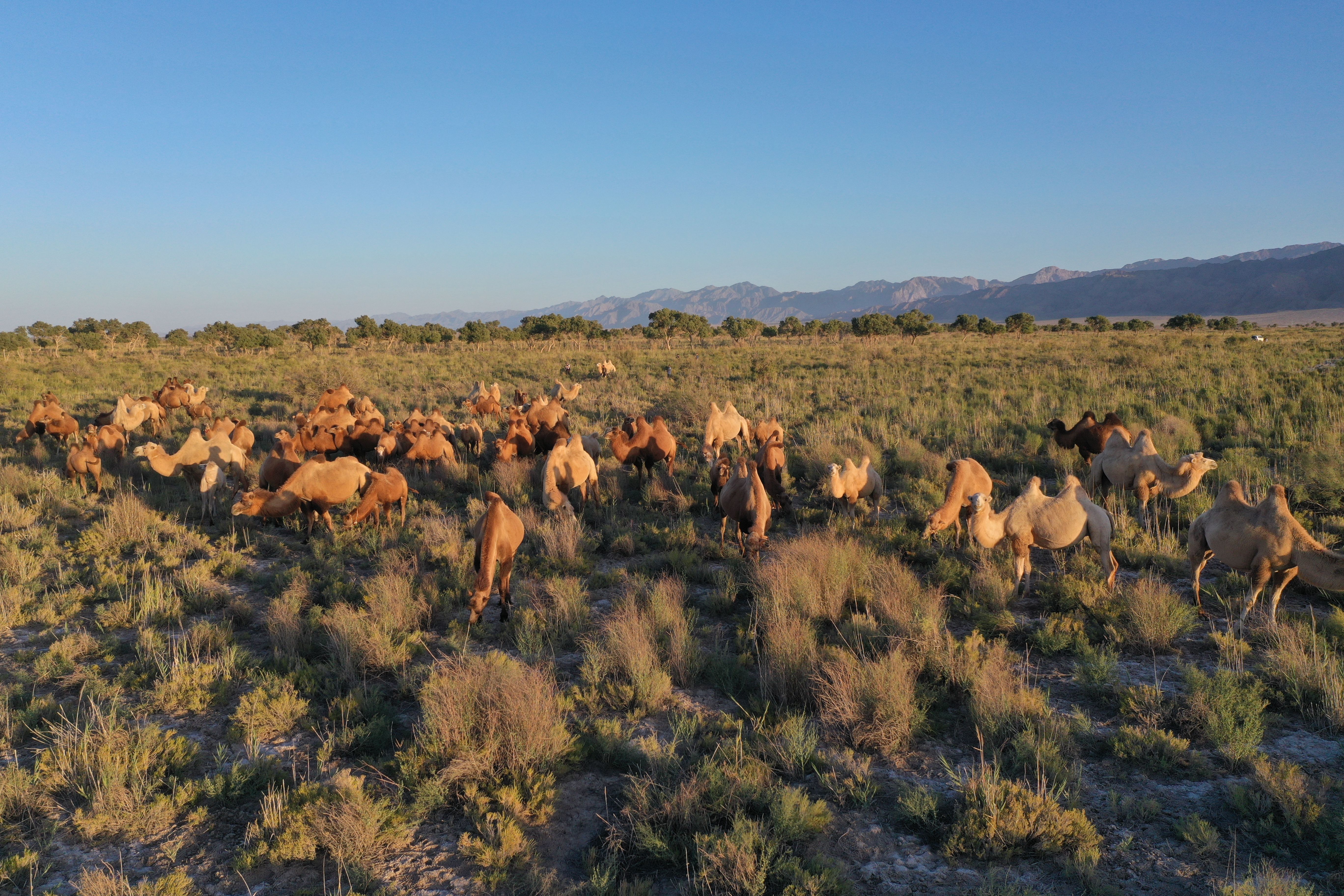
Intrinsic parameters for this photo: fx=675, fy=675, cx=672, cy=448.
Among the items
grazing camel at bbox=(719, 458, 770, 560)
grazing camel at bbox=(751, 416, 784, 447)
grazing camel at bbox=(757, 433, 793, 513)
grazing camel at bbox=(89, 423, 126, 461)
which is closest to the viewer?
grazing camel at bbox=(719, 458, 770, 560)

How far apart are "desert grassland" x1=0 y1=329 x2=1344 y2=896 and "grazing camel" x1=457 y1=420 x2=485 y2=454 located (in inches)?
183

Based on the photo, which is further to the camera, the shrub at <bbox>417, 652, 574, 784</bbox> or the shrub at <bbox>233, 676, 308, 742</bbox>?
the shrub at <bbox>233, 676, 308, 742</bbox>

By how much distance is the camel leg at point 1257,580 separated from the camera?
611cm

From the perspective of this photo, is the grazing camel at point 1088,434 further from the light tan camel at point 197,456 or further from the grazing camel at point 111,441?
the grazing camel at point 111,441

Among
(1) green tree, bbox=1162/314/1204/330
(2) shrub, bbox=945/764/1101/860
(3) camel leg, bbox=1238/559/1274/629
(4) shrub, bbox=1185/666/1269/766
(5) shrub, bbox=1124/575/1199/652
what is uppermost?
A: (1) green tree, bbox=1162/314/1204/330

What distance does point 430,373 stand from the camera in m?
34.8

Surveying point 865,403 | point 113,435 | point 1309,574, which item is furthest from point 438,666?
point 865,403

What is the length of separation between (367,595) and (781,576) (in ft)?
15.3

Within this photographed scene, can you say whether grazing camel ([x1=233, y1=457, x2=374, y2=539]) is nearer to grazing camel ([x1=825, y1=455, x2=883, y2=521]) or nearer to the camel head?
the camel head

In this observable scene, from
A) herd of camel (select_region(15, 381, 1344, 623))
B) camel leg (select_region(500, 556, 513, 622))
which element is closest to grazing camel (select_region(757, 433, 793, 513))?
herd of camel (select_region(15, 381, 1344, 623))

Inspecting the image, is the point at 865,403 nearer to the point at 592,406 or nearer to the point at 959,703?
the point at 592,406

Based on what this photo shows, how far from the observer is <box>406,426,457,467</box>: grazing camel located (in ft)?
45.8

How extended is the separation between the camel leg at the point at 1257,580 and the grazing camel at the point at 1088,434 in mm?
5343

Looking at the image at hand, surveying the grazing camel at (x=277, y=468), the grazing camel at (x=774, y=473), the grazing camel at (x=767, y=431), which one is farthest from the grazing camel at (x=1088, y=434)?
the grazing camel at (x=277, y=468)
